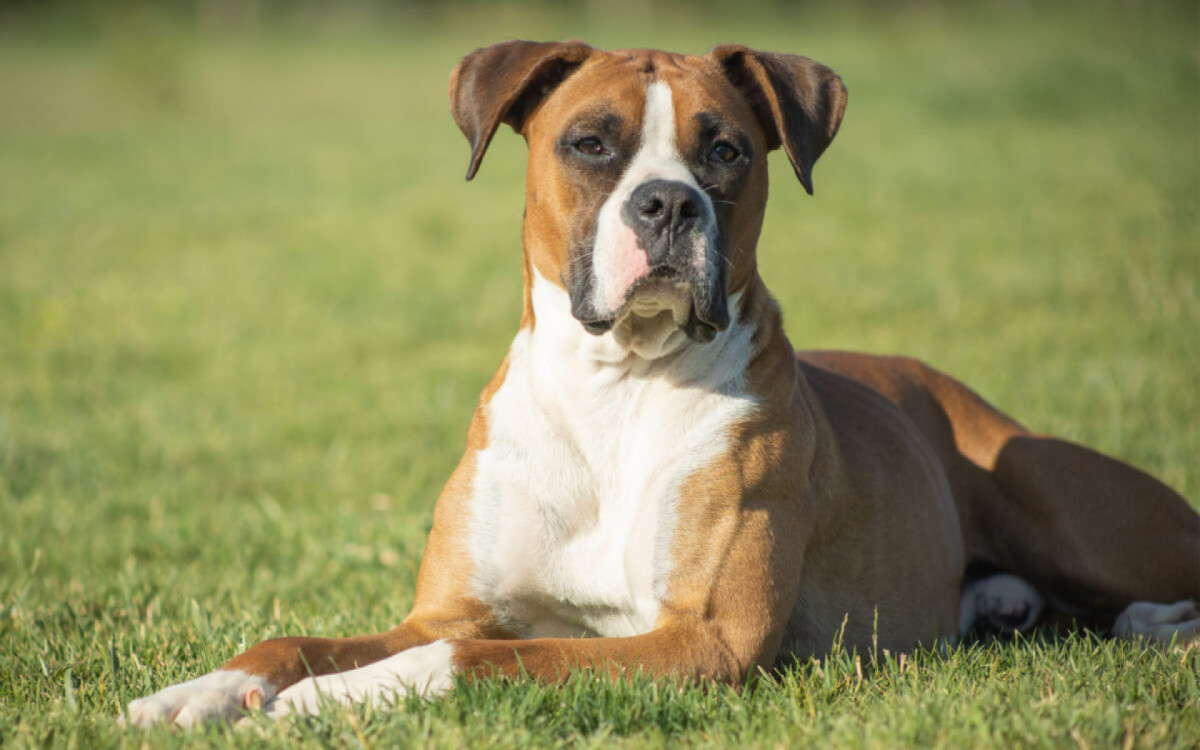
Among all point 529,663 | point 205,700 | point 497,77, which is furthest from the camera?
point 497,77

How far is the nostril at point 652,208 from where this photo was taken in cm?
329

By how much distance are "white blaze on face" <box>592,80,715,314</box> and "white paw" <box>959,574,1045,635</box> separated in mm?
2036

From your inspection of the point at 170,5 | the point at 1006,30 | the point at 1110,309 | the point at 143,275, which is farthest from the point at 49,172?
the point at 170,5

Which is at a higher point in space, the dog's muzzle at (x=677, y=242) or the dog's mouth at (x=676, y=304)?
the dog's muzzle at (x=677, y=242)

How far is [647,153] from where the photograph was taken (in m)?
3.48

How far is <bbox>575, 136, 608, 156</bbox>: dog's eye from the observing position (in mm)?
3506

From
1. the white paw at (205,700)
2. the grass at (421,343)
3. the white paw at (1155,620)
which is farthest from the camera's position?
the white paw at (1155,620)

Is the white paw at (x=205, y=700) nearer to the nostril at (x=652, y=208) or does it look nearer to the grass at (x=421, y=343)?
the grass at (x=421, y=343)

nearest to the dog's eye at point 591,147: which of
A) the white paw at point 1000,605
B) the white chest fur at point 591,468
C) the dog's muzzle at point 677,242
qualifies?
the dog's muzzle at point 677,242

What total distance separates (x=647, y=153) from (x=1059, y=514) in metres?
2.17

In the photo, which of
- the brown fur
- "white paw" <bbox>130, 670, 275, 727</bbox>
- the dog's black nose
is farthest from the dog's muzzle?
"white paw" <bbox>130, 670, 275, 727</bbox>

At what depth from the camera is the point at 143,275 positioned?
12.5 meters

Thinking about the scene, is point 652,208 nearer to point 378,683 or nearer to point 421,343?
point 378,683

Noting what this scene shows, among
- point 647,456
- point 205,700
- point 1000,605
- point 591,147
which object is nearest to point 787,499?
point 647,456
